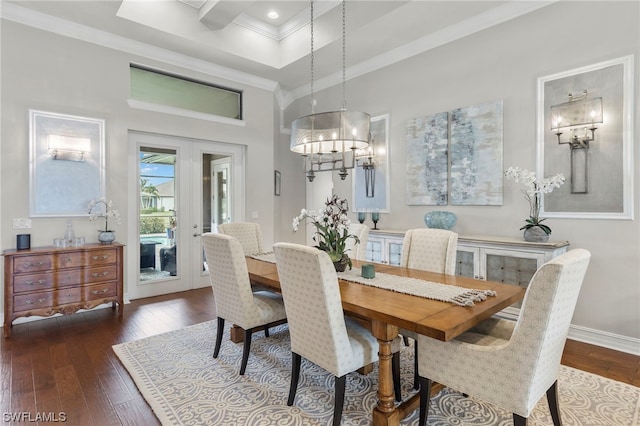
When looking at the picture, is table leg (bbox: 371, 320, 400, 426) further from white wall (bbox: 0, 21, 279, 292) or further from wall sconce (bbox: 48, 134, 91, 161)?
wall sconce (bbox: 48, 134, 91, 161)

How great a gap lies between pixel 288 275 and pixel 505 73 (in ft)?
11.1

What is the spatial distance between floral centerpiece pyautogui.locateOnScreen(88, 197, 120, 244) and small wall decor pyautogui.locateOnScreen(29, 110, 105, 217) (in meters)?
0.08

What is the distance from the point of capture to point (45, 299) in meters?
3.57

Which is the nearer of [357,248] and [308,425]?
[308,425]

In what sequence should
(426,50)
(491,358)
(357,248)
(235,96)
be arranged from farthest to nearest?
(235,96), (426,50), (357,248), (491,358)

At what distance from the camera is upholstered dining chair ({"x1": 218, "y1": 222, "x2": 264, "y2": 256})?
3.80 metres

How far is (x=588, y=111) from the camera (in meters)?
3.13

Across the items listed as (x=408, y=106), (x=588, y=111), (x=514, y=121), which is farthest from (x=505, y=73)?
(x=408, y=106)

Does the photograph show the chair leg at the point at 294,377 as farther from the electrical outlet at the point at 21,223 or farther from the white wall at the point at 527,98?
the electrical outlet at the point at 21,223

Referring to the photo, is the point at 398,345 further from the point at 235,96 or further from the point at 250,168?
the point at 235,96

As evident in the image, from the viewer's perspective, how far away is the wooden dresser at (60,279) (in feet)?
11.2

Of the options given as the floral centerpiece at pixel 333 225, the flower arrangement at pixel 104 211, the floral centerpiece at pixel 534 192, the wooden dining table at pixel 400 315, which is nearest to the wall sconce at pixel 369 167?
the floral centerpiece at pixel 534 192

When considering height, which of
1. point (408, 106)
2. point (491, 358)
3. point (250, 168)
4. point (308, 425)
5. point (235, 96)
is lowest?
point (308, 425)

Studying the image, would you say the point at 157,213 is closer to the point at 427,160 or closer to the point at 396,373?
the point at 427,160
